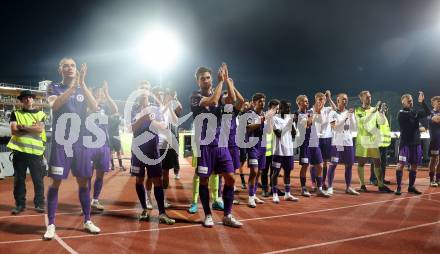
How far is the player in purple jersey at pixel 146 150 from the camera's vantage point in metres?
5.80

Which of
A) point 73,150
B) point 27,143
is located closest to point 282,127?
point 73,150

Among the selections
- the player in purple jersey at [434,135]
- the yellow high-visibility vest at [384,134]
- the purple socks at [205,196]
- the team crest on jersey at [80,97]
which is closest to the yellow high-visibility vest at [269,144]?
the yellow high-visibility vest at [384,134]

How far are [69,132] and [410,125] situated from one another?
25.6 ft

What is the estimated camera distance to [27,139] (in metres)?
6.73

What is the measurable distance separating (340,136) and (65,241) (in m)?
6.67

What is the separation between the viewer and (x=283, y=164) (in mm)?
8031

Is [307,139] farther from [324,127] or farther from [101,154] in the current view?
[101,154]

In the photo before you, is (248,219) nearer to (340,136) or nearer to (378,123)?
(340,136)

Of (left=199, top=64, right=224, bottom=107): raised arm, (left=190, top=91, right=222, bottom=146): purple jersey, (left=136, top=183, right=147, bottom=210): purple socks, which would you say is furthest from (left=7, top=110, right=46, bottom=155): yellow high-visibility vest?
(left=199, top=64, right=224, bottom=107): raised arm

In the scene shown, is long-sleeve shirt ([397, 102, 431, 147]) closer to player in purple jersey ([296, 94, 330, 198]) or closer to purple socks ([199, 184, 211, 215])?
player in purple jersey ([296, 94, 330, 198])

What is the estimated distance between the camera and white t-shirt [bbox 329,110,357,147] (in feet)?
29.3

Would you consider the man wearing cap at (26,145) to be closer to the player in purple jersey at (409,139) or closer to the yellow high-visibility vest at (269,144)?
the yellow high-visibility vest at (269,144)

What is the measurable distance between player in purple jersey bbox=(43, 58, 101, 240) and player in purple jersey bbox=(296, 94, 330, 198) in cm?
489

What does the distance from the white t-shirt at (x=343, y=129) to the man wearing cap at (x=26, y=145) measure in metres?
6.60
